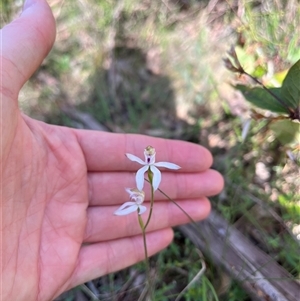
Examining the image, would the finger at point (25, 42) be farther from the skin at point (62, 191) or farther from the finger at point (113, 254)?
the finger at point (113, 254)

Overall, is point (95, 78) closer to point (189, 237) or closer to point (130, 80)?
point (130, 80)

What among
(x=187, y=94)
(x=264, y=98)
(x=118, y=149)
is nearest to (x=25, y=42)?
(x=118, y=149)

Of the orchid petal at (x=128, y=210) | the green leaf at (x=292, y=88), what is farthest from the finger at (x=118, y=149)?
the orchid petal at (x=128, y=210)

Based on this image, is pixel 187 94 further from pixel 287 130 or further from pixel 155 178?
pixel 155 178

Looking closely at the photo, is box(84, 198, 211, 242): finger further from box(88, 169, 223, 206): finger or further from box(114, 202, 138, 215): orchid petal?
box(114, 202, 138, 215): orchid petal

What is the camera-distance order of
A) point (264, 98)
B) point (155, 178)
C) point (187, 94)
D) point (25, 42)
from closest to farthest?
point (155, 178), point (25, 42), point (264, 98), point (187, 94)

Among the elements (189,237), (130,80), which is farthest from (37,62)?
(130,80)
